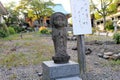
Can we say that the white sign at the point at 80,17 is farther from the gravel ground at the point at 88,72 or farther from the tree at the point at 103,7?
the tree at the point at 103,7

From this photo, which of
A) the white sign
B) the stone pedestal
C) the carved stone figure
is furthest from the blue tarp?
the stone pedestal

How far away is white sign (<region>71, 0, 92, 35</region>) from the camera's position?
188 inches

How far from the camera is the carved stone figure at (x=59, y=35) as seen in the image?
377 cm

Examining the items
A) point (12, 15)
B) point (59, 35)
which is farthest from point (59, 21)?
point (12, 15)

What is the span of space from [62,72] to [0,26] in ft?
53.4

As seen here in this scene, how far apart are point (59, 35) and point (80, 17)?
3.80 ft

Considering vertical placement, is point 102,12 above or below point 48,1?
below

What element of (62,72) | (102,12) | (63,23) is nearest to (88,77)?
(62,72)

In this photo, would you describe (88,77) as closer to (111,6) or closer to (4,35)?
(4,35)

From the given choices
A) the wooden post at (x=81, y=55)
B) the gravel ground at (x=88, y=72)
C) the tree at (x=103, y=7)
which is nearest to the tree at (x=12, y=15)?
the tree at (x=103, y=7)

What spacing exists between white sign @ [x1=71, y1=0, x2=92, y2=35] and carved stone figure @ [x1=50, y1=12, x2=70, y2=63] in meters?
0.97

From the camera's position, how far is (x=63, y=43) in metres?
3.88

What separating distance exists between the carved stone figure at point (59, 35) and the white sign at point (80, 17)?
0.97 metres

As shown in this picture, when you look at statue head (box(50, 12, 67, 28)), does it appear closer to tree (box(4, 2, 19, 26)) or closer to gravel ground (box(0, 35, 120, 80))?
gravel ground (box(0, 35, 120, 80))
